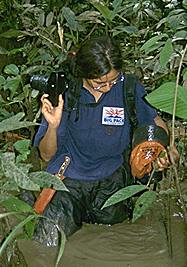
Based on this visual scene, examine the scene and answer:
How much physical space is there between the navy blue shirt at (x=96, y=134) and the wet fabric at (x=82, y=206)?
4 centimetres

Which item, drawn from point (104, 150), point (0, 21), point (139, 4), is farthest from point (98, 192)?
point (0, 21)

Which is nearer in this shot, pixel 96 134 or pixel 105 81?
pixel 105 81

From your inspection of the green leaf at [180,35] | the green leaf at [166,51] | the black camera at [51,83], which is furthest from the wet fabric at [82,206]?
the green leaf at [166,51]

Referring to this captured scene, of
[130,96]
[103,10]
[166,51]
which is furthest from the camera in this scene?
[130,96]

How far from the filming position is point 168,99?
1.08 meters

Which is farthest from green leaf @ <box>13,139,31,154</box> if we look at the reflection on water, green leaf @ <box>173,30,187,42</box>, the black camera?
the reflection on water

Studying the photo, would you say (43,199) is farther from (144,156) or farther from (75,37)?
(75,37)

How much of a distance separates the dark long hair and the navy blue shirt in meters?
0.20

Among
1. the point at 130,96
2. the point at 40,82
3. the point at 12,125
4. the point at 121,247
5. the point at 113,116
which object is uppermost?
the point at 12,125

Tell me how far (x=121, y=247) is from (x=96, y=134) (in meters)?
0.55

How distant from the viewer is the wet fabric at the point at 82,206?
9.38ft

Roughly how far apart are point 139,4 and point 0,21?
149 cm

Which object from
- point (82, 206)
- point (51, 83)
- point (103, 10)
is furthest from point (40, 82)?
point (82, 206)

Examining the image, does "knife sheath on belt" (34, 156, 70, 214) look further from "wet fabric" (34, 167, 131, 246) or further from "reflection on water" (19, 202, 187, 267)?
"reflection on water" (19, 202, 187, 267)
